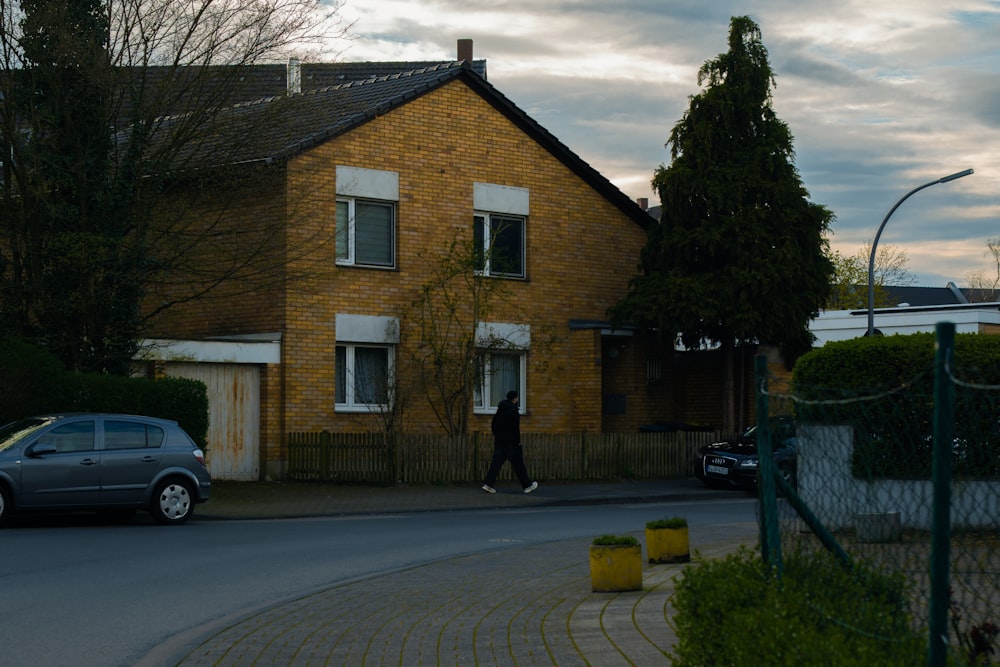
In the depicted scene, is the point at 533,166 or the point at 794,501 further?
the point at 533,166

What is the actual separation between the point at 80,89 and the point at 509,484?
10557 mm

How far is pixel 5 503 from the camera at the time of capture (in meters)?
17.2

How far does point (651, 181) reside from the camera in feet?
101

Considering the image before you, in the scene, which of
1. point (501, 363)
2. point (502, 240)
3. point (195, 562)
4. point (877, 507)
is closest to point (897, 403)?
point (877, 507)

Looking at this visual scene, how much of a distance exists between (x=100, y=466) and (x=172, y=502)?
1.13 metres

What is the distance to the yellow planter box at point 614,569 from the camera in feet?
37.1

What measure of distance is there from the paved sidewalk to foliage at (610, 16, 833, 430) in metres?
13.5

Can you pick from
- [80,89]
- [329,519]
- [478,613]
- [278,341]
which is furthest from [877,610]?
[278,341]

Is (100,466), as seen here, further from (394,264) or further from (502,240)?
(502,240)

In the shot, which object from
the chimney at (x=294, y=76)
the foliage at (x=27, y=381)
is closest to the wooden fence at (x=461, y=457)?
the foliage at (x=27, y=381)

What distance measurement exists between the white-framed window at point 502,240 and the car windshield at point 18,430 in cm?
1315

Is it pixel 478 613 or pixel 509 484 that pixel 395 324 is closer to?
pixel 509 484

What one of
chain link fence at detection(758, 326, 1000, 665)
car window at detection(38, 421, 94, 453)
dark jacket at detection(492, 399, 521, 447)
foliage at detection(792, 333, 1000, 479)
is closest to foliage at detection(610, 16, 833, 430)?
dark jacket at detection(492, 399, 521, 447)

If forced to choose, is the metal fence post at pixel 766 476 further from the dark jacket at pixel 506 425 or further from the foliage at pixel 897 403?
the dark jacket at pixel 506 425
